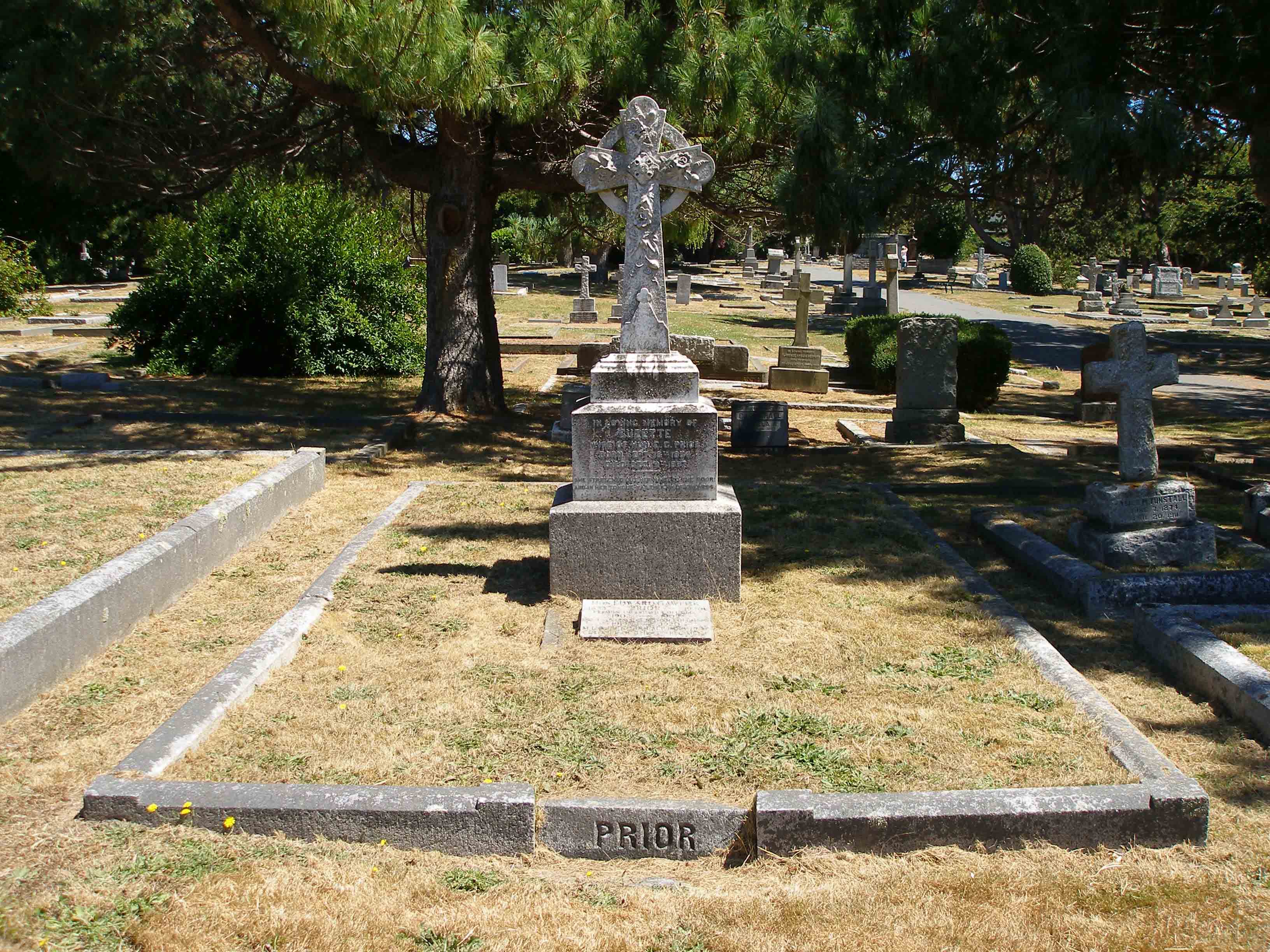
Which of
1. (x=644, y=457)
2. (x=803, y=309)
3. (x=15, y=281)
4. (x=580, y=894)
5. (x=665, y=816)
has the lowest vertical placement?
(x=580, y=894)

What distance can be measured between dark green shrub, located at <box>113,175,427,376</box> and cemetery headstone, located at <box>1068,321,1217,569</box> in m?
12.4

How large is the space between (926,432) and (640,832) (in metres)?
10.3

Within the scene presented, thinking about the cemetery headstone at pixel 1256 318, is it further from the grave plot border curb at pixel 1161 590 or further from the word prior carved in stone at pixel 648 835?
the word prior carved in stone at pixel 648 835

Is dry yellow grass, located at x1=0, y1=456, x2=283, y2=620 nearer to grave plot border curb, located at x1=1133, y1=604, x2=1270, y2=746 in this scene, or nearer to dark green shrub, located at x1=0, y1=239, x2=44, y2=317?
grave plot border curb, located at x1=1133, y1=604, x2=1270, y2=746

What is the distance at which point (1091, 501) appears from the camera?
7.63 m

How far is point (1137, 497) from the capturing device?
290 inches

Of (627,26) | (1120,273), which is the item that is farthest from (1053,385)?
(1120,273)

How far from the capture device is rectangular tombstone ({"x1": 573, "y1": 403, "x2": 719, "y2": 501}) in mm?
6773

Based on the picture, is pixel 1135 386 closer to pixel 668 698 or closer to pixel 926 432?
pixel 668 698

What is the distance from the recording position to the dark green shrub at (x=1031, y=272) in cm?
4828

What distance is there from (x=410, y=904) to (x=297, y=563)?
4.19 metres

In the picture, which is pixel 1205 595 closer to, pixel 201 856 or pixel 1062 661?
pixel 1062 661

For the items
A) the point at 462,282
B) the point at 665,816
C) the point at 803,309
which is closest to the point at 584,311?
the point at 803,309

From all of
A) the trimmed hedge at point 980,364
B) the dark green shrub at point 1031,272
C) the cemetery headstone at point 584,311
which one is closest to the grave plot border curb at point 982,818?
the trimmed hedge at point 980,364
